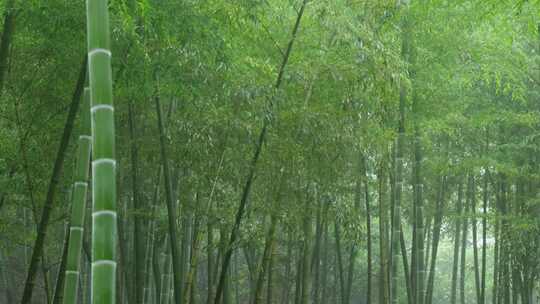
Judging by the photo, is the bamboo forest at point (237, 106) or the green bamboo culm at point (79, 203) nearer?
the green bamboo culm at point (79, 203)

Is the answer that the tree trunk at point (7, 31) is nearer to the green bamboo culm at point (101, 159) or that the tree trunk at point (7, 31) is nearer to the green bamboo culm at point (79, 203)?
the green bamboo culm at point (79, 203)

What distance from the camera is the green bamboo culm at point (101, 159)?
8.17ft

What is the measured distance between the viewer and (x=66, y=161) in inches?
294

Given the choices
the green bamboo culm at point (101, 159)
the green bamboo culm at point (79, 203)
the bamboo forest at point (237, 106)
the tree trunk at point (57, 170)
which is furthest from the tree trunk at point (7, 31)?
the green bamboo culm at point (101, 159)

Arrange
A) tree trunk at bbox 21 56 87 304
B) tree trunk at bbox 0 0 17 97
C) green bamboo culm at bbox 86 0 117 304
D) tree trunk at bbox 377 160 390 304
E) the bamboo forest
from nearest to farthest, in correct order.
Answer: green bamboo culm at bbox 86 0 117 304
tree trunk at bbox 0 0 17 97
tree trunk at bbox 21 56 87 304
the bamboo forest
tree trunk at bbox 377 160 390 304

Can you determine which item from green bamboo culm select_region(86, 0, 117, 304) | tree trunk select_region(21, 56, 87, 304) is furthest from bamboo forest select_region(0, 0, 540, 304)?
green bamboo culm select_region(86, 0, 117, 304)

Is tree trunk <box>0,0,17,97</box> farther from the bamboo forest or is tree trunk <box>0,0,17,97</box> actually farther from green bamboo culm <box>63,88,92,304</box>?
green bamboo culm <box>63,88,92,304</box>

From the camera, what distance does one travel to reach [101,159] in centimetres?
249

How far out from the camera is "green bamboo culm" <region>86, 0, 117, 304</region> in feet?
8.17

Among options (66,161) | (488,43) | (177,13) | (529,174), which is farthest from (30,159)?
(529,174)

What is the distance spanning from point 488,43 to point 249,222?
11.5 feet

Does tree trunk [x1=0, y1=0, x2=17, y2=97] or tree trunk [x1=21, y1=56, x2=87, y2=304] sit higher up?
tree trunk [x1=0, y1=0, x2=17, y2=97]

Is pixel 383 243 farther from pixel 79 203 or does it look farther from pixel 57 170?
pixel 79 203

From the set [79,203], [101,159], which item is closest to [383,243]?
[79,203]
